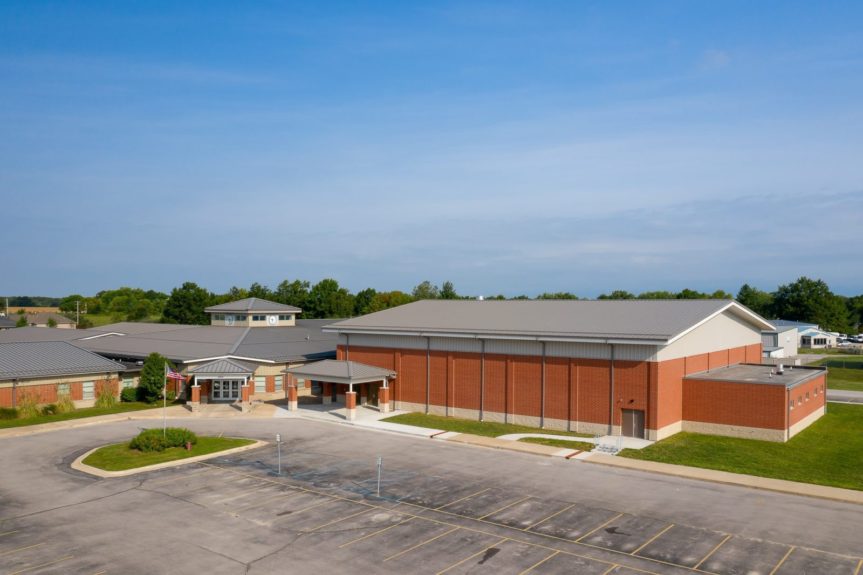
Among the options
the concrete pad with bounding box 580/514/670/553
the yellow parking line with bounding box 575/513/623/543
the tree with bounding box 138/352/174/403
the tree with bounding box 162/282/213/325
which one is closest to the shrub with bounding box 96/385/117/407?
the tree with bounding box 138/352/174/403

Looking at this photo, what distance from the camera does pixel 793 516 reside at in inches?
1040

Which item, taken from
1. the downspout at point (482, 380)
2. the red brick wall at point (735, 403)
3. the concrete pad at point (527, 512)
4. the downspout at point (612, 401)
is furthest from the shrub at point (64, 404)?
the red brick wall at point (735, 403)

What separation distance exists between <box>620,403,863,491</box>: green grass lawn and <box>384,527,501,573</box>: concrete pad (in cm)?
1575

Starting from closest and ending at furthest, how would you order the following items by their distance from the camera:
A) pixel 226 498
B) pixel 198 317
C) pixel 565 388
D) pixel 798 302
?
pixel 226 498 < pixel 565 388 < pixel 198 317 < pixel 798 302

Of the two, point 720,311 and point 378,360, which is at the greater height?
point 720,311

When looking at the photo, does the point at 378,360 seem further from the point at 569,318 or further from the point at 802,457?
the point at 802,457

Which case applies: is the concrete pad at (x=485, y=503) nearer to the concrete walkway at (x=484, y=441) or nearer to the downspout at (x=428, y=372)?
the concrete walkway at (x=484, y=441)

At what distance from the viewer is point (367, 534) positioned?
2405 cm

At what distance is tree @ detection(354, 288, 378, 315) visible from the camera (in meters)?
121

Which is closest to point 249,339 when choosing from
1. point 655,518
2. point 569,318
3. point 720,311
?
point 569,318

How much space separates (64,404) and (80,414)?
244cm

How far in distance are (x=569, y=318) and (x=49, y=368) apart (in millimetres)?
39210

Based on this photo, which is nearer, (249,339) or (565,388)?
(565,388)

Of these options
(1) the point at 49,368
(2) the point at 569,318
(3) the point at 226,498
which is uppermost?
(2) the point at 569,318
